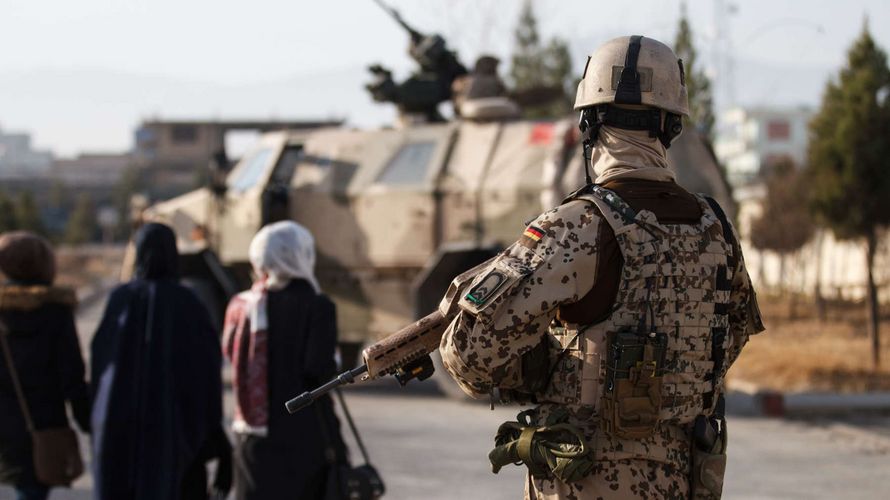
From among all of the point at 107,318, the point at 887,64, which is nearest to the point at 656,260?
the point at 107,318

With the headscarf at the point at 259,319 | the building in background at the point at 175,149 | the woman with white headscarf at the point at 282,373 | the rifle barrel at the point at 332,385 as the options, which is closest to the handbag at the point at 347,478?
the woman with white headscarf at the point at 282,373

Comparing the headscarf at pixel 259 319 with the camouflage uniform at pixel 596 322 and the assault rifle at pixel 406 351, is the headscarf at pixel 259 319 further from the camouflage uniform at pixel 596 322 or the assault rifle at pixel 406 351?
the camouflage uniform at pixel 596 322

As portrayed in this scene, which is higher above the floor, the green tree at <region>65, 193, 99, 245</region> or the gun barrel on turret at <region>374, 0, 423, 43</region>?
the gun barrel on turret at <region>374, 0, 423, 43</region>

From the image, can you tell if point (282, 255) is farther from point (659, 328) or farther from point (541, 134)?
point (541, 134)

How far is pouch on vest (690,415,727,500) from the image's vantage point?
3945 mm

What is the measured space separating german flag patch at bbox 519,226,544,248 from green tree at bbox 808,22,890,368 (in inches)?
526

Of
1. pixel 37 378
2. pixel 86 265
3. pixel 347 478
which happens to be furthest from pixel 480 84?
pixel 86 265

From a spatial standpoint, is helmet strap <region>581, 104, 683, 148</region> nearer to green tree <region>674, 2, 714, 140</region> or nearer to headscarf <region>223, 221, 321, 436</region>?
headscarf <region>223, 221, 321, 436</region>

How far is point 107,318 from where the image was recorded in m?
6.18

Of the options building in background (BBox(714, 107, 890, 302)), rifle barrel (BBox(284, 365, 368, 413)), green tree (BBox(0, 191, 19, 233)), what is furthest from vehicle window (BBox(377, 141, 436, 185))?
green tree (BBox(0, 191, 19, 233))

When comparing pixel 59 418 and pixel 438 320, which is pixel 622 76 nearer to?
pixel 438 320

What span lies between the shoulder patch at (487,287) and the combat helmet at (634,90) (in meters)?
0.53

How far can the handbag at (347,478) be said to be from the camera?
5871 millimetres

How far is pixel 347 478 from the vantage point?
19.4 ft
